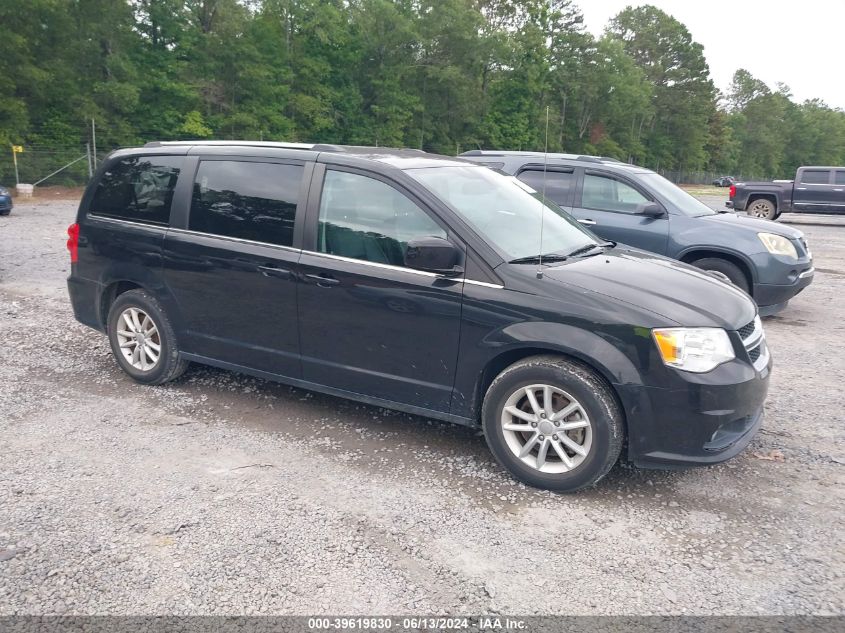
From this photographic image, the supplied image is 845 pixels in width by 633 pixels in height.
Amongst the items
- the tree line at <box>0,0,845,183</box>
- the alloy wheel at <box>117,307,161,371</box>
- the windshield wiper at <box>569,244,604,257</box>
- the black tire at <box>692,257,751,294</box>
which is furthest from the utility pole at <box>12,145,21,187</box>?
the windshield wiper at <box>569,244,604,257</box>

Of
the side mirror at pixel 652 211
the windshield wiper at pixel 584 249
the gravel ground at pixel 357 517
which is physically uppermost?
the side mirror at pixel 652 211

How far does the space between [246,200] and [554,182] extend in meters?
4.92

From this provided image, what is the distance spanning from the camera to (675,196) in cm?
871

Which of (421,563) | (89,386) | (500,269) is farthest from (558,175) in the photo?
(421,563)

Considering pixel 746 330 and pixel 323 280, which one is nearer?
pixel 746 330

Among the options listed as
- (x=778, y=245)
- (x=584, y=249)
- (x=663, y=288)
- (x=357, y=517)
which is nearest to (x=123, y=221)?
(x=357, y=517)

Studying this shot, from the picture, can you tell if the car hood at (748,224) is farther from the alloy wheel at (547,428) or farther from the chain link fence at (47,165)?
the chain link fence at (47,165)

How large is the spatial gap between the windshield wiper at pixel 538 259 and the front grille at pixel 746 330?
43.2 inches

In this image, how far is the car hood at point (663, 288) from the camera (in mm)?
3857

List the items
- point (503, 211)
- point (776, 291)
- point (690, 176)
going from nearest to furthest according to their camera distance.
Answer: point (503, 211)
point (776, 291)
point (690, 176)

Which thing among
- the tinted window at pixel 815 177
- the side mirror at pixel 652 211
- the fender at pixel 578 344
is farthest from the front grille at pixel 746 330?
the tinted window at pixel 815 177

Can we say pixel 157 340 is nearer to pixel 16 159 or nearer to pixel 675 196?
pixel 675 196

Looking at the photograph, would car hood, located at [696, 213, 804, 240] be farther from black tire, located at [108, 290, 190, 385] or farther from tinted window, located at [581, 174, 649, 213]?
black tire, located at [108, 290, 190, 385]

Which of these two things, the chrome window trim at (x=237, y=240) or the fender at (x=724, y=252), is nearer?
the chrome window trim at (x=237, y=240)
